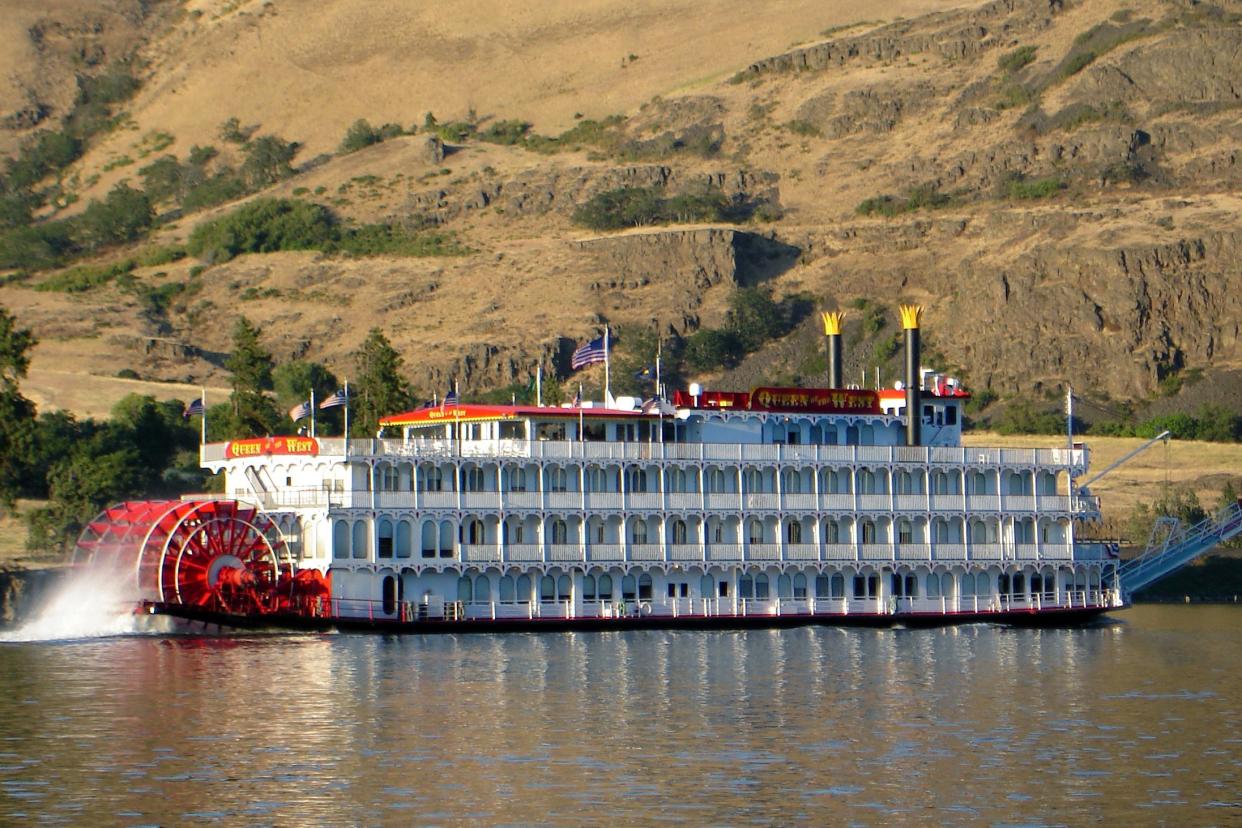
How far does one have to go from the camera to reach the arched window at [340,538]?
193ft

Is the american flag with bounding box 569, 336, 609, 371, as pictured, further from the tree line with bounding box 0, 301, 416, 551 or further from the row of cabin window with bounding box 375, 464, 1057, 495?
the tree line with bounding box 0, 301, 416, 551

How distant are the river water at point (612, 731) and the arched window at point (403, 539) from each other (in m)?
2.72

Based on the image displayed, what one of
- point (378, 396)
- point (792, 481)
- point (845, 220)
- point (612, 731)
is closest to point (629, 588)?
point (792, 481)

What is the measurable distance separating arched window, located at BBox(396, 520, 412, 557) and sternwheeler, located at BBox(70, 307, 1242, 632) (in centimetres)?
6

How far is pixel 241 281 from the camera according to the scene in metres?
148

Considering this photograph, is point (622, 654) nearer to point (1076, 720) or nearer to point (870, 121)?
point (1076, 720)

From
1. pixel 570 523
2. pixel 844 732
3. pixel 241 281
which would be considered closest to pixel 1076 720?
pixel 844 732

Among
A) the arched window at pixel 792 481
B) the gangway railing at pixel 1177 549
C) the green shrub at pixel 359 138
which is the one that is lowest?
the gangway railing at pixel 1177 549

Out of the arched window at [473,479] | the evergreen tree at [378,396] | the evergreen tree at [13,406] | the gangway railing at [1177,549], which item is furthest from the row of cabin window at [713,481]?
the evergreen tree at [13,406]

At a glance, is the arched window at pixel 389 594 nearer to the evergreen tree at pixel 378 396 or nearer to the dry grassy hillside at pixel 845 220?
the evergreen tree at pixel 378 396

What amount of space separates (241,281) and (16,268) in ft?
73.0

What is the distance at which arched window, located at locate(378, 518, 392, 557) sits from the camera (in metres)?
59.4

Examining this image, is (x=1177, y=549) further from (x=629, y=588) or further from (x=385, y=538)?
(x=385, y=538)

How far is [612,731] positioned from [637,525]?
22050mm
